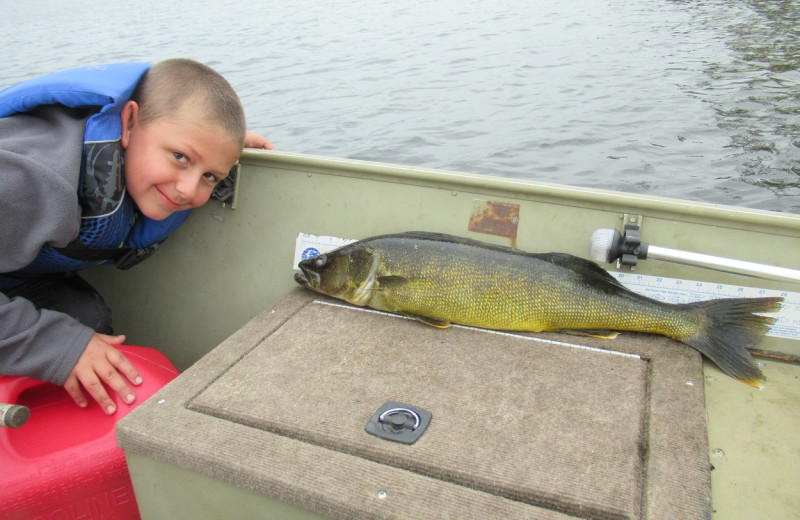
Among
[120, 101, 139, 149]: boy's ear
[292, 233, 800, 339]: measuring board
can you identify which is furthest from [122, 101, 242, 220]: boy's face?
[292, 233, 800, 339]: measuring board

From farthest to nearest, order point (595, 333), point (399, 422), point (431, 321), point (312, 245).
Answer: point (312, 245), point (431, 321), point (595, 333), point (399, 422)

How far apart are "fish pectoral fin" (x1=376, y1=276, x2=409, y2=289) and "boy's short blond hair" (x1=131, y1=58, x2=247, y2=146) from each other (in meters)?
0.86

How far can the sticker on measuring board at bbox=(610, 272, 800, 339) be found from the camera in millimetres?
2494

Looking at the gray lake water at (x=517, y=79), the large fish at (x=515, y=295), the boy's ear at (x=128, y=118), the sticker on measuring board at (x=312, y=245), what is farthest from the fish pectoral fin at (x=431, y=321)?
the gray lake water at (x=517, y=79)

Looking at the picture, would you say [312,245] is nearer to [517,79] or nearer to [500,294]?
[500,294]

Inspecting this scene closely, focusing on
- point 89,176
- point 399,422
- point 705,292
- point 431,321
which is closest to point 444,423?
point 399,422

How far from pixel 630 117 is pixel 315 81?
18.3ft

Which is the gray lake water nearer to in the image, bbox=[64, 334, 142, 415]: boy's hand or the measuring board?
the measuring board

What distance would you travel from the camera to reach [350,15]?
1567 cm

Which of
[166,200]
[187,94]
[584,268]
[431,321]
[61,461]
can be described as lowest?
[61,461]

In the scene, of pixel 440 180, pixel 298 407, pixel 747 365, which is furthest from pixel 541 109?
pixel 298 407

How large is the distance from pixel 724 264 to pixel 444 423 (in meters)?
1.29

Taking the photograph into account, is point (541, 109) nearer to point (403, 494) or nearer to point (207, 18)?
point (403, 494)

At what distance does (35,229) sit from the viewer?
6.97 ft
